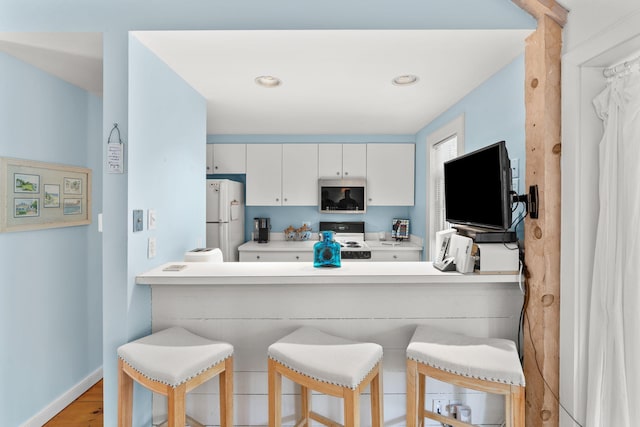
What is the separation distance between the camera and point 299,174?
12.9 feet

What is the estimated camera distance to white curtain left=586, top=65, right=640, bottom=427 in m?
1.29

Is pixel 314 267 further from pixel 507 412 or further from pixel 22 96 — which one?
pixel 22 96

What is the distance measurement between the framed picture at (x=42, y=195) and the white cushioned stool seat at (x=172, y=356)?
1.15m

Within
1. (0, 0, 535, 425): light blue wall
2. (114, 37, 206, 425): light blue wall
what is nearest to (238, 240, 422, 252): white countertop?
(114, 37, 206, 425): light blue wall

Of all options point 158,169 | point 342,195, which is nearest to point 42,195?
point 158,169

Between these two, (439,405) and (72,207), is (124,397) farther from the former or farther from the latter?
(439,405)

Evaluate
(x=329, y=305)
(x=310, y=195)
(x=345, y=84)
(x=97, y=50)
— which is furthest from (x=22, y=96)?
(x=310, y=195)

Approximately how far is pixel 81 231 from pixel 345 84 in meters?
2.14

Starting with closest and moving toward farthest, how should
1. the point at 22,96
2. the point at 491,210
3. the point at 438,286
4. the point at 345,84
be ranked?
the point at 491,210 < the point at 438,286 < the point at 22,96 < the point at 345,84

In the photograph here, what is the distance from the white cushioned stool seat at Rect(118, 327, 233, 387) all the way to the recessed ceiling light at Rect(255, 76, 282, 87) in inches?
62.9

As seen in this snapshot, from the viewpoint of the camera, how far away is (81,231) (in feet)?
7.98

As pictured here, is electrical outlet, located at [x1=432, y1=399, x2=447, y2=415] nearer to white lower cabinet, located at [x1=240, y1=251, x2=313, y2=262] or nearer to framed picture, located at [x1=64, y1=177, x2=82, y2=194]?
white lower cabinet, located at [x1=240, y1=251, x2=313, y2=262]

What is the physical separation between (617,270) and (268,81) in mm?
2089

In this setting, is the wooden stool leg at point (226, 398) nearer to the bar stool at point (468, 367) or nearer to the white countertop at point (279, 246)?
the bar stool at point (468, 367)
